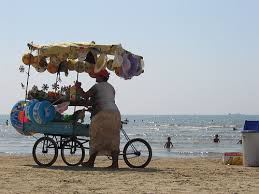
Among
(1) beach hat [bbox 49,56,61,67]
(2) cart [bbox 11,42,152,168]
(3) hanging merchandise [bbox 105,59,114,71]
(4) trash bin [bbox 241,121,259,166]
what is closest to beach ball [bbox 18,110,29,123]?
(2) cart [bbox 11,42,152,168]

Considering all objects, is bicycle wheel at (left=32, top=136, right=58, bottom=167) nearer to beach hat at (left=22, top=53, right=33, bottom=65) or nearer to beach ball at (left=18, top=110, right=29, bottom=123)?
beach ball at (left=18, top=110, right=29, bottom=123)

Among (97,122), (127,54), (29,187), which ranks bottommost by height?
(29,187)

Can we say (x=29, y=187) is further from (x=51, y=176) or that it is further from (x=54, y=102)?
(x=54, y=102)

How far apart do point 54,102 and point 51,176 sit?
2.75 m

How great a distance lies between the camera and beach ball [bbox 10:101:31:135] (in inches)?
475

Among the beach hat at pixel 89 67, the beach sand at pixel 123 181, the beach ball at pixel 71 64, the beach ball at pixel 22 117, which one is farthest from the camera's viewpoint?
the beach ball at pixel 71 64

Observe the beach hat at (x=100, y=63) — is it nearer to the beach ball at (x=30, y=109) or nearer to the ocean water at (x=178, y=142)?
the beach ball at (x=30, y=109)

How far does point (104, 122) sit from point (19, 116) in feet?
6.98

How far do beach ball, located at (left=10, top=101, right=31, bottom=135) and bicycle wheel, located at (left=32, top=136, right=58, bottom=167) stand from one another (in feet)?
1.38

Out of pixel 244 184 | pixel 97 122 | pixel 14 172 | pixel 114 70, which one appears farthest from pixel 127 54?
pixel 244 184

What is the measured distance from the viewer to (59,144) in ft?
39.4

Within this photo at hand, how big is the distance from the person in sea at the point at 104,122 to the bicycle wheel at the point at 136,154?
0.38 meters

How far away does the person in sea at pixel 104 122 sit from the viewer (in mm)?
11344

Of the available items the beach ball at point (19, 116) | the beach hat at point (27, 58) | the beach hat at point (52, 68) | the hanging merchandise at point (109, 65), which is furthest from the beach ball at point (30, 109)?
the hanging merchandise at point (109, 65)
